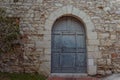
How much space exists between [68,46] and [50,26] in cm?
85

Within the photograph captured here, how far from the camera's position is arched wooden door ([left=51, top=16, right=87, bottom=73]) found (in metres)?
8.15

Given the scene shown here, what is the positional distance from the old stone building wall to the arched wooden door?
0.32 metres

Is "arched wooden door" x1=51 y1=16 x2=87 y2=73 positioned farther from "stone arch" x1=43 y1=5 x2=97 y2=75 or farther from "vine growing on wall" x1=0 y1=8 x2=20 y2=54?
"vine growing on wall" x1=0 y1=8 x2=20 y2=54

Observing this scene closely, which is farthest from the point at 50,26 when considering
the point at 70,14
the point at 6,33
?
the point at 6,33

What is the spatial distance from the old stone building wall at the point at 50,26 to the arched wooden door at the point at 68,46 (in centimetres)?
32

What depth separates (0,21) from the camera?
7.07 meters

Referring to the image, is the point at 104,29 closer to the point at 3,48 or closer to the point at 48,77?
the point at 48,77

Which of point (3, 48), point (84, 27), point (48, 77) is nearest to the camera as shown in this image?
point (3, 48)

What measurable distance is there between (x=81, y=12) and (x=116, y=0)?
45.2 inches

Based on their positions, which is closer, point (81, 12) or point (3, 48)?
point (3, 48)

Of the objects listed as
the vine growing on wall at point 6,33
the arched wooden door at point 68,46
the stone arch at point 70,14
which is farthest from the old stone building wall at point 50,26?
the vine growing on wall at point 6,33

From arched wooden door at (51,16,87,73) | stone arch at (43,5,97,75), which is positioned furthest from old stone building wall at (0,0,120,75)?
arched wooden door at (51,16,87,73)

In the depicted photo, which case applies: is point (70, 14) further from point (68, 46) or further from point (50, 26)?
point (68, 46)

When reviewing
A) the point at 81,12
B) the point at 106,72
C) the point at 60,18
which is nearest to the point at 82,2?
the point at 81,12
